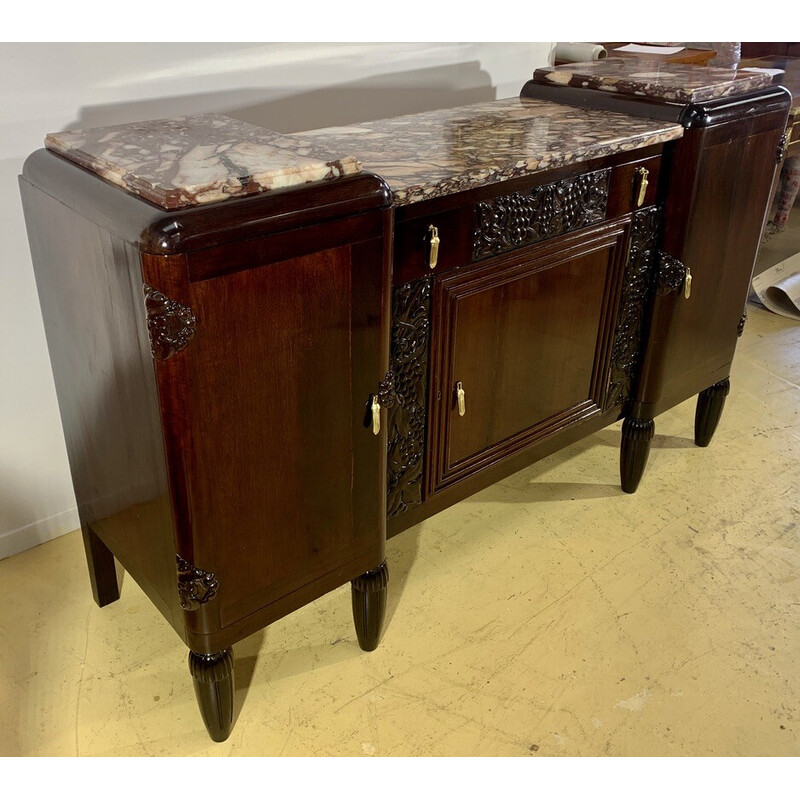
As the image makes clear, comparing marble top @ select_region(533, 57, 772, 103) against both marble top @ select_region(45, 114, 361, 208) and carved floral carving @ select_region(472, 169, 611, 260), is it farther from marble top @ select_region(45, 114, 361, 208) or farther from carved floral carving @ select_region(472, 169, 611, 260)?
marble top @ select_region(45, 114, 361, 208)

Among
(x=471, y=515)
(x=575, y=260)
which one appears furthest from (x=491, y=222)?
(x=471, y=515)

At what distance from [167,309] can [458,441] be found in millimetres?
694

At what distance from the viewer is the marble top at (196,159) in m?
1.03

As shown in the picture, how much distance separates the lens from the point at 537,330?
1.58 m

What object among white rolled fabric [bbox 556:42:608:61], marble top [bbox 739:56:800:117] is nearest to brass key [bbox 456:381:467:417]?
white rolled fabric [bbox 556:42:608:61]

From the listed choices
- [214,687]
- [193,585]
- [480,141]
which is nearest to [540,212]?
[480,141]

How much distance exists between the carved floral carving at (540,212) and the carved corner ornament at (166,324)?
55 cm

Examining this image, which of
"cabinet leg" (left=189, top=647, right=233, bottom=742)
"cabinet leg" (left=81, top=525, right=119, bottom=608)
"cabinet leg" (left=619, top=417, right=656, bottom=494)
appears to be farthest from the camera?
"cabinet leg" (left=619, top=417, right=656, bottom=494)

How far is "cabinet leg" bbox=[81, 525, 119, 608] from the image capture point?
1.59 metres

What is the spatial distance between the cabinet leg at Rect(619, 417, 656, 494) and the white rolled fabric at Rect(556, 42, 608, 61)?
3.33ft

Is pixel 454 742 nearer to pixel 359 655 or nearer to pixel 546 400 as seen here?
pixel 359 655

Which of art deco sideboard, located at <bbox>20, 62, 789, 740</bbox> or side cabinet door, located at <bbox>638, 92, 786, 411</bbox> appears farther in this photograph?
side cabinet door, located at <bbox>638, 92, 786, 411</bbox>

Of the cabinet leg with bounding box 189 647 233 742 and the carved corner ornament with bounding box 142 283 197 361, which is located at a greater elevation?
the carved corner ornament with bounding box 142 283 197 361

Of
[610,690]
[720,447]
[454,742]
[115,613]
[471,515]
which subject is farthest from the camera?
[720,447]
